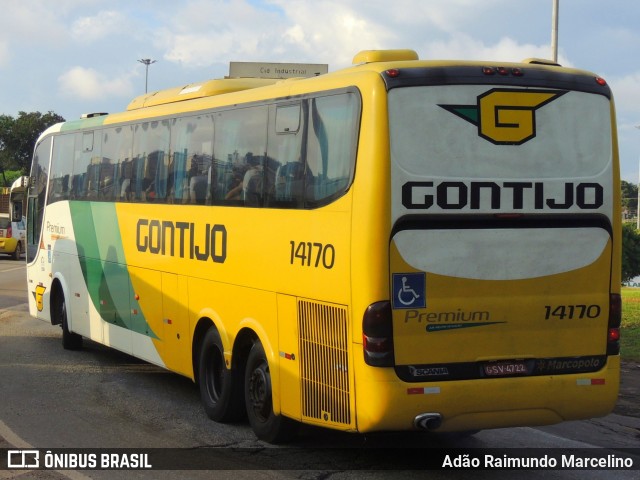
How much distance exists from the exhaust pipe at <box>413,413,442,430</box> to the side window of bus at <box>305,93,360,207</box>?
1.88 metres

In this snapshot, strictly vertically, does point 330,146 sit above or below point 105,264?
above

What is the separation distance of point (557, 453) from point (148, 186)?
6.19 m

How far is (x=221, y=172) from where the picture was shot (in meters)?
11.0

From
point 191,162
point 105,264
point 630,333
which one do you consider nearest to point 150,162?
point 191,162

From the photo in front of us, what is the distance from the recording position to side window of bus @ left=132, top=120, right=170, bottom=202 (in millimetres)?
12680

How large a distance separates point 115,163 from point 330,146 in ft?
20.6

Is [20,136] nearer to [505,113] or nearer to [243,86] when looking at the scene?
[243,86]

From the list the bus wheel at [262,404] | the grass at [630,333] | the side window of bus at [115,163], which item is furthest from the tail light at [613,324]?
the side window of bus at [115,163]

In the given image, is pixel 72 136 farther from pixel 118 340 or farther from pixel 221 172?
pixel 221 172

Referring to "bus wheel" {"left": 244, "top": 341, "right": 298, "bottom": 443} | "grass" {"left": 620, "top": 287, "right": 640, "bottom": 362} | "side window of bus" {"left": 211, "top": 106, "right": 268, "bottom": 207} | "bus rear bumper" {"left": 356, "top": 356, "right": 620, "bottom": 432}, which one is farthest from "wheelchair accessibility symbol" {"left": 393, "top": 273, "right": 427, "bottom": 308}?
"grass" {"left": 620, "top": 287, "right": 640, "bottom": 362}

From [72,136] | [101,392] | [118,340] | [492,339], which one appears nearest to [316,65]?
[72,136]

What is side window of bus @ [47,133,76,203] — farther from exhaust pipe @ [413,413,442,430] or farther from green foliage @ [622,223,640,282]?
green foliage @ [622,223,640,282]

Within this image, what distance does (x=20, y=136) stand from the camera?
99.1 meters

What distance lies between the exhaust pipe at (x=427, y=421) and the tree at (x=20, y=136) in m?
94.0
